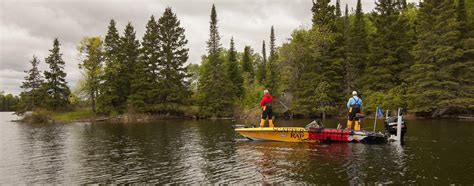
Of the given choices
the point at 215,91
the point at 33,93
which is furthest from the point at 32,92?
the point at 215,91

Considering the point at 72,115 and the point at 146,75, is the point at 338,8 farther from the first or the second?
the point at 72,115

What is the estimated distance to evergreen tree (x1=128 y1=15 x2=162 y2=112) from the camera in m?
59.9

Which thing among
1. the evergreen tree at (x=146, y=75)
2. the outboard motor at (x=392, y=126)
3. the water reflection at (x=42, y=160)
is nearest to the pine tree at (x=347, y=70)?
the evergreen tree at (x=146, y=75)

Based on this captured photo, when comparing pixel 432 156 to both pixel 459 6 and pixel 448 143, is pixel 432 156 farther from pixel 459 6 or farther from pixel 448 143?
pixel 459 6

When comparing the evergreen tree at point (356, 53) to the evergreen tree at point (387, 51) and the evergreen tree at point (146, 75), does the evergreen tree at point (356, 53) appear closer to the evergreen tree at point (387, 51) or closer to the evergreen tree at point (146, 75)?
the evergreen tree at point (387, 51)

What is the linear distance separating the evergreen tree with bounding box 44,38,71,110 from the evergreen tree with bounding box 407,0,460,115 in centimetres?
5529

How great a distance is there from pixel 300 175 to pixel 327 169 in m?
1.60

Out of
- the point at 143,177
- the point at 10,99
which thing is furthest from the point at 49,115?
the point at 10,99

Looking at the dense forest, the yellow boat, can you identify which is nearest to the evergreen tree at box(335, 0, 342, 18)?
the dense forest

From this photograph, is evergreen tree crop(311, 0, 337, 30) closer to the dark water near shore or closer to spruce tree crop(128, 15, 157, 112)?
spruce tree crop(128, 15, 157, 112)

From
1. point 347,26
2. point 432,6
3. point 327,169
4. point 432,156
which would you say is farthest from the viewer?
point 347,26

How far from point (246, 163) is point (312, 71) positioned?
1606 inches

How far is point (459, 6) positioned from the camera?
167 ft

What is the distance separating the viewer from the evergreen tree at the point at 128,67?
202 feet
